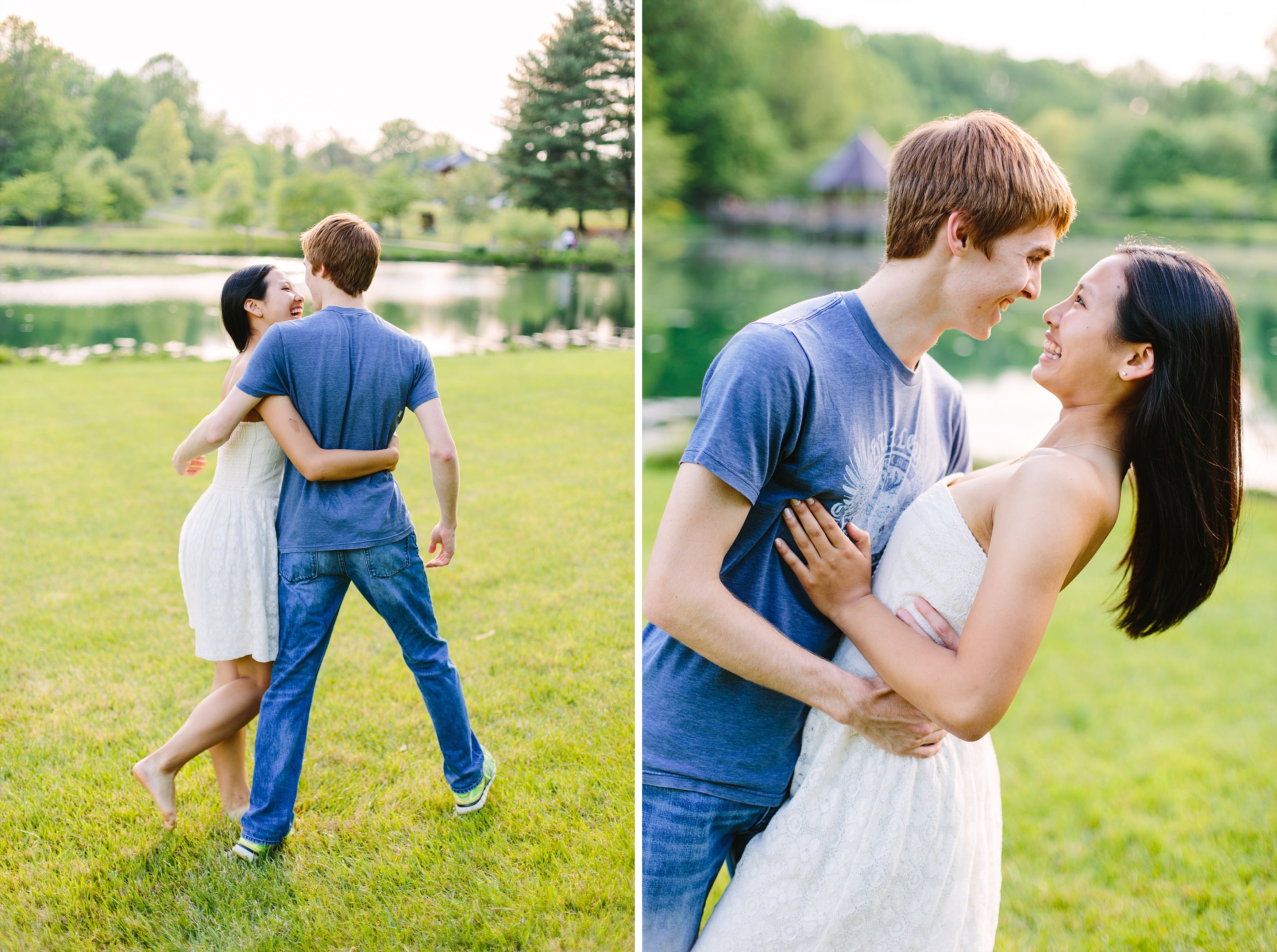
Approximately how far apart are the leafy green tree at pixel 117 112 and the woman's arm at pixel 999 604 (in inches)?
81.9

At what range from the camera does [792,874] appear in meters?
1.68

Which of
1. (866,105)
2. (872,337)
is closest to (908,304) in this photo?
(872,337)

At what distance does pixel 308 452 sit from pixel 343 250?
452 mm

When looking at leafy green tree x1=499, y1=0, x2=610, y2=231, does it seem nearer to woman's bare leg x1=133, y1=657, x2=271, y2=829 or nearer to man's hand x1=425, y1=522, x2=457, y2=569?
man's hand x1=425, y1=522, x2=457, y2=569

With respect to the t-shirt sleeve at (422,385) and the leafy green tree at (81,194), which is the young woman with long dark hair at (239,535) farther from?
the leafy green tree at (81,194)

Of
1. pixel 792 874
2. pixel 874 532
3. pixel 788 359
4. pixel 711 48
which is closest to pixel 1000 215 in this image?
pixel 788 359

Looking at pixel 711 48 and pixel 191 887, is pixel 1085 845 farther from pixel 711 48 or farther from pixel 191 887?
pixel 711 48

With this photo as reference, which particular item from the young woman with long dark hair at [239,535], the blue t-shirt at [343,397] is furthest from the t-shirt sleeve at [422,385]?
the young woman with long dark hair at [239,535]

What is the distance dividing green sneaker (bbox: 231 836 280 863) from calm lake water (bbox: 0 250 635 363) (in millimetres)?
1286

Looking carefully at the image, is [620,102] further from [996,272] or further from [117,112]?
[996,272]

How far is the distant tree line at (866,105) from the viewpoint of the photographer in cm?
1923

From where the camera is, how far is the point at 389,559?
214 cm

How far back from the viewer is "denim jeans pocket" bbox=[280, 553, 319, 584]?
2.09 meters

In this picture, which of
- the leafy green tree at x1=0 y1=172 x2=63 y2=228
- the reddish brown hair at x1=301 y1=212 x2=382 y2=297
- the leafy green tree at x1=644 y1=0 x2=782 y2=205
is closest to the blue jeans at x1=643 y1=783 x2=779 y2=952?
the reddish brown hair at x1=301 y1=212 x2=382 y2=297
